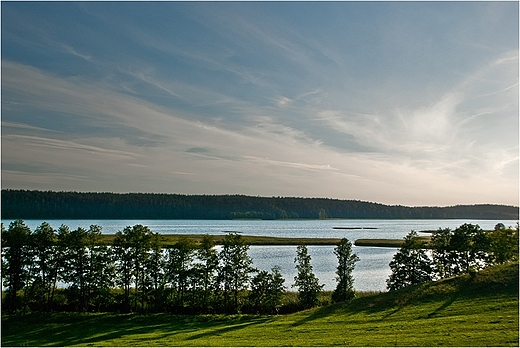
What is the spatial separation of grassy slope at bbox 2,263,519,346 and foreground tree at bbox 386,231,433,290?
6.24 meters

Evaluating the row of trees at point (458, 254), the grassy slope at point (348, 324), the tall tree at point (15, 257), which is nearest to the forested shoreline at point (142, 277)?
the tall tree at point (15, 257)

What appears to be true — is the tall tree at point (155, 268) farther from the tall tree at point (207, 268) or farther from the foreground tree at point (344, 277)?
the foreground tree at point (344, 277)

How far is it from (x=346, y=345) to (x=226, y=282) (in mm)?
23262

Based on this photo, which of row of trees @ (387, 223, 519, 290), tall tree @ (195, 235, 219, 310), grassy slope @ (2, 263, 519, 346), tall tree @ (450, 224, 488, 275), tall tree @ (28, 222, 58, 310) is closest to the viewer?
grassy slope @ (2, 263, 519, 346)

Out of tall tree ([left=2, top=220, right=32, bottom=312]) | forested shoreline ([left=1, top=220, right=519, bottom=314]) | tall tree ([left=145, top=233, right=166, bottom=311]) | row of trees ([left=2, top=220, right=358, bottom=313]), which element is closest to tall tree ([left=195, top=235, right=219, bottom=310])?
row of trees ([left=2, top=220, right=358, bottom=313])

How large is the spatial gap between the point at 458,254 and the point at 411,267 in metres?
6.93

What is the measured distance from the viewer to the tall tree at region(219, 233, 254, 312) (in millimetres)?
48688

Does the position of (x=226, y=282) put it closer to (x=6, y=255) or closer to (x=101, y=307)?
(x=101, y=307)

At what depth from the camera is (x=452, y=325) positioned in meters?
30.5

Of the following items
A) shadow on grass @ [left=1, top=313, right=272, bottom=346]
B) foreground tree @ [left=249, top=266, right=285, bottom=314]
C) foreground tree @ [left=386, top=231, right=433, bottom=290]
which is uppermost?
foreground tree @ [left=386, top=231, right=433, bottom=290]

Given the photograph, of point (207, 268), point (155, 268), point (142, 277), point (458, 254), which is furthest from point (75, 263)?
point (458, 254)

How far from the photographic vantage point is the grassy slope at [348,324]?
28.8 meters

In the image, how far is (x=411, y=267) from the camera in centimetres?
5222

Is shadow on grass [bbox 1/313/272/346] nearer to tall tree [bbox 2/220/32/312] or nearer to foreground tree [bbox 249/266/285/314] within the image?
foreground tree [bbox 249/266/285/314]
